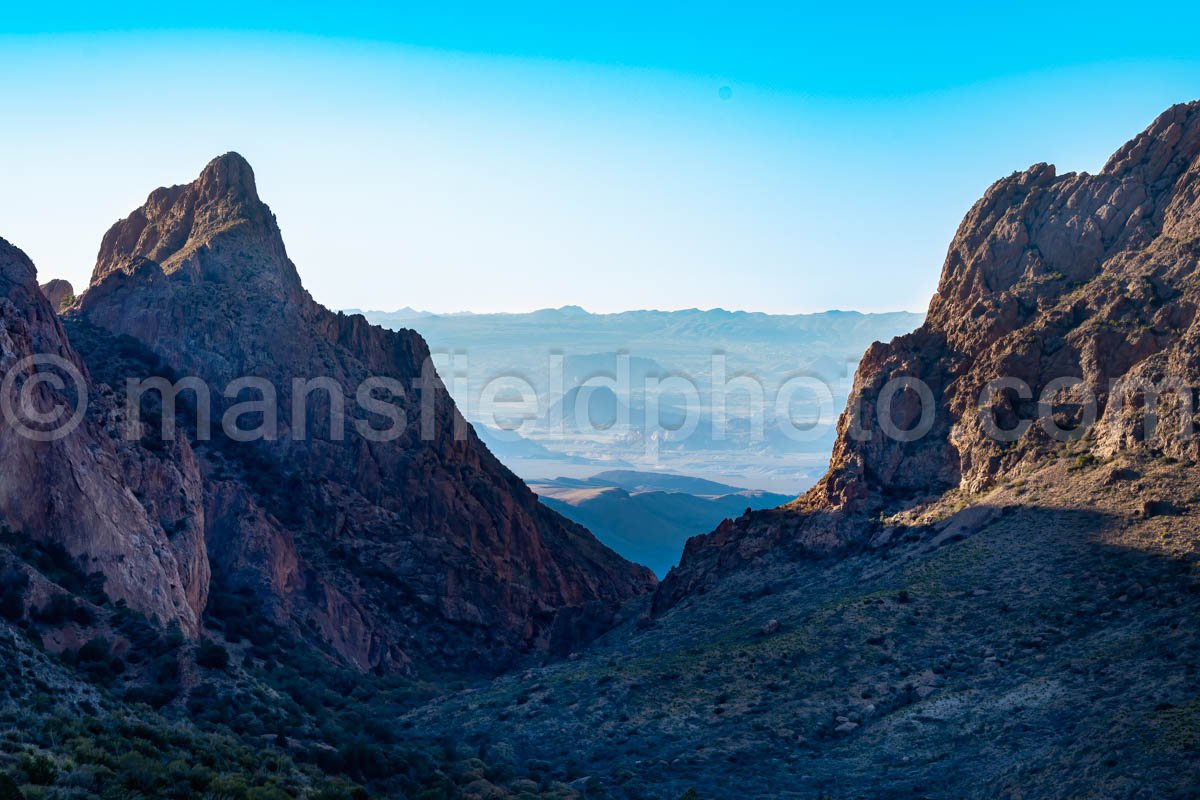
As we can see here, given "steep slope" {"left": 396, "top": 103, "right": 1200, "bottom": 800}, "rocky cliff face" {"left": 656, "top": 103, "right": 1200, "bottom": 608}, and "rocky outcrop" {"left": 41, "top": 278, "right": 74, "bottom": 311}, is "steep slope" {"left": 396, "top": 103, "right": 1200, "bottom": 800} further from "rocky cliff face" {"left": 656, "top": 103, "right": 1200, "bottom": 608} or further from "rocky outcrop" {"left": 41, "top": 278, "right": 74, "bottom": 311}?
"rocky outcrop" {"left": 41, "top": 278, "right": 74, "bottom": 311}

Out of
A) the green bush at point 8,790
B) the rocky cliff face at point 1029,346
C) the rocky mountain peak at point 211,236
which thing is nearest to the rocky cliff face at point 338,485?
the rocky mountain peak at point 211,236

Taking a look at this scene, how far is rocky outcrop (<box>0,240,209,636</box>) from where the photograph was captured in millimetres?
54094

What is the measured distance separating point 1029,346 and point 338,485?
4649cm

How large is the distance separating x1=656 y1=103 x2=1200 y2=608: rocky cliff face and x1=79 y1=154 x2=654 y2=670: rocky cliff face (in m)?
15.9

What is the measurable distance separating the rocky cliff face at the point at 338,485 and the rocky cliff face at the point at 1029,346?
15.9 metres

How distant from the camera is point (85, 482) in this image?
57406 mm

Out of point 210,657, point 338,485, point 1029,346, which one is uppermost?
point 1029,346

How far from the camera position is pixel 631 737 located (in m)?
56.4

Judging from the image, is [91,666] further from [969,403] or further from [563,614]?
[969,403]

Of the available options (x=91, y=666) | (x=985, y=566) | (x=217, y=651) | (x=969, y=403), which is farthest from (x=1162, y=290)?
(x=91, y=666)

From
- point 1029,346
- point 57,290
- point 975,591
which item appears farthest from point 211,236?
point 975,591

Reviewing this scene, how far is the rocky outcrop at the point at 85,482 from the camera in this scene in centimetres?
5409

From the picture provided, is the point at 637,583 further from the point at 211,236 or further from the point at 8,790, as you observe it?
the point at 8,790

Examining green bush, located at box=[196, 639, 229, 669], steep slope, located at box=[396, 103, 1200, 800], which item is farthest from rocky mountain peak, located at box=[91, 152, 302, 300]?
green bush, located at box=[196, 639, 229, 669]
